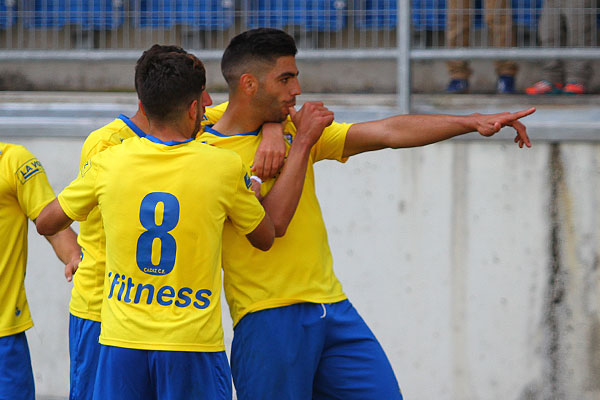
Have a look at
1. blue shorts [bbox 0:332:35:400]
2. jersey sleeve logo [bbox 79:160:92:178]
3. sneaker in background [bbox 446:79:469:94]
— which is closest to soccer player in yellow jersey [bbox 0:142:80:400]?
blue shorts [bbox 0:332:35:400]

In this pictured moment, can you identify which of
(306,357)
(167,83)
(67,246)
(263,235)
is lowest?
(306,357)

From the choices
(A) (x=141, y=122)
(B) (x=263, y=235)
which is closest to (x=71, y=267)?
(A) (x=141, y=122)

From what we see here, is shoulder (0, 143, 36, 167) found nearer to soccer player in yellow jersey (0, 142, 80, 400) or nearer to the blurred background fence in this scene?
soccer player in yellow jersey (0, 142, 80, 400)

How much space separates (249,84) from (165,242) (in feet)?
2.68

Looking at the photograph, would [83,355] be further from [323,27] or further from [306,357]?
[323,27]

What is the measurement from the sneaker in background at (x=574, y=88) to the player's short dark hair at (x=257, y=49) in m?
2.96

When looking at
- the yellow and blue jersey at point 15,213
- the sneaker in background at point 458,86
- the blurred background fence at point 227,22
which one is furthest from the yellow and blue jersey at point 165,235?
the sneaker in background at point 458,86

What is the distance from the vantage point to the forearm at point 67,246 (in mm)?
3424

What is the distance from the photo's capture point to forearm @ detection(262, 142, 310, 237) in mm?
2908

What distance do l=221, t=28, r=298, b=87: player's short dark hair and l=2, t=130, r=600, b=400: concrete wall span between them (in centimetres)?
177

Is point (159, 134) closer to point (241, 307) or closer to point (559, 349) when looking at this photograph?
point (241, 307)

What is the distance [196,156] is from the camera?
2586 millimetres

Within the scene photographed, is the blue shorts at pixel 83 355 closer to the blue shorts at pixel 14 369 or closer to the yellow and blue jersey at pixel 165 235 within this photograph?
the blue shorts at pixel 14 369

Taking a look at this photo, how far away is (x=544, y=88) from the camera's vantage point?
5645 mm
